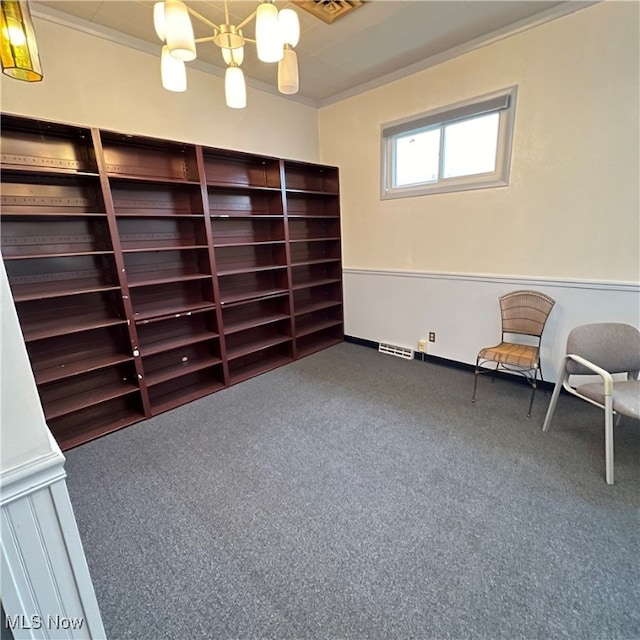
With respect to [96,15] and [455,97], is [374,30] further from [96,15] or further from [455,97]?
[96,15]

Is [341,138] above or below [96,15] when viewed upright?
below

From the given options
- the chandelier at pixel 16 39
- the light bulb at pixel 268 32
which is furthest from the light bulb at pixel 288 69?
the chandelier at pixel 16 39

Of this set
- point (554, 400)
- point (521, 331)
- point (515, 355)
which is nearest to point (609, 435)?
point (554, 400)

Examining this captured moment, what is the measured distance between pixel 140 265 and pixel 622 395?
132 inches

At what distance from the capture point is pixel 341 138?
3.79 meters

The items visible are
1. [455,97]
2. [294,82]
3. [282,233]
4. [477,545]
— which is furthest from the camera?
[282,233]

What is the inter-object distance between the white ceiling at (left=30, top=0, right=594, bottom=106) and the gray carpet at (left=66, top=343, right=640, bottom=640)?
2856mm

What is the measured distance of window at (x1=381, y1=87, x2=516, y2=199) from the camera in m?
2.72

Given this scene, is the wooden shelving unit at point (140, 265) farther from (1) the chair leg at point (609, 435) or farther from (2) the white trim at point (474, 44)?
(1) the chair leg at point (609, 435)

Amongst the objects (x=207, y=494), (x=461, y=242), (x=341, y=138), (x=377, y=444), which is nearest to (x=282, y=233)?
(x=341, y=138)

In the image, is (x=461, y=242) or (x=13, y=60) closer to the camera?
(x=13, y=60)

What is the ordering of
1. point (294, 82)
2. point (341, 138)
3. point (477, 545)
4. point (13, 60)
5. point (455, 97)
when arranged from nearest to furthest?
point (13, 60) < point (477, 545) < point (294, 82) < point (455, 97) < point (341, 138)

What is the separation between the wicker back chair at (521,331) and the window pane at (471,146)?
1149 millimetres

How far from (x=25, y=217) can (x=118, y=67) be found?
134 cm
